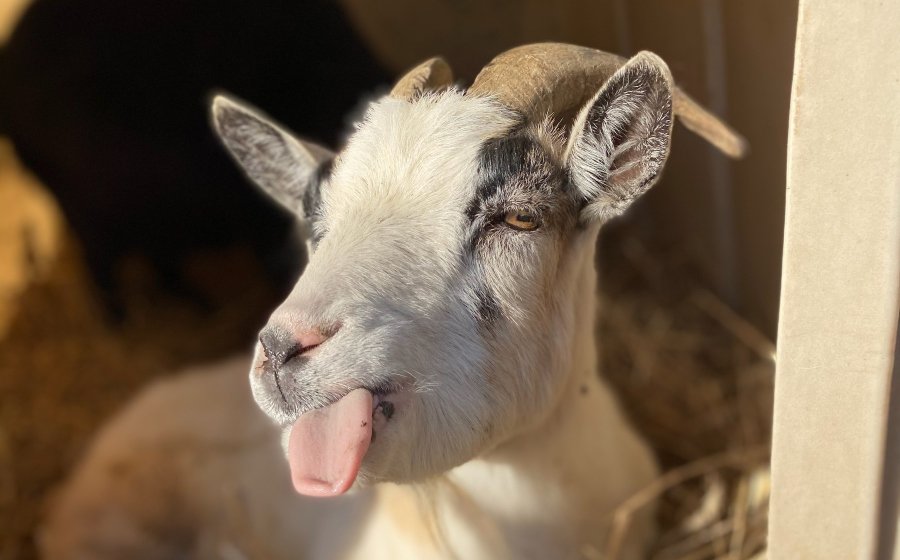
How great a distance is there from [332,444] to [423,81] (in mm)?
712

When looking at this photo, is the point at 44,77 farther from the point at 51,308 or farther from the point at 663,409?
the point at 663,409

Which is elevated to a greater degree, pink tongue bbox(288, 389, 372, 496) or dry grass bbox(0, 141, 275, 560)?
pink tongue bbox(288, 389, 372, 496)

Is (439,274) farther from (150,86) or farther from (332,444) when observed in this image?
(150,86)

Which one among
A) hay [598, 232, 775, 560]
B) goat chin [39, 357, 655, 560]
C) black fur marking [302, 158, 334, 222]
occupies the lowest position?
hay [598, 232, 775, 560]

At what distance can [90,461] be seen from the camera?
2.74 meters

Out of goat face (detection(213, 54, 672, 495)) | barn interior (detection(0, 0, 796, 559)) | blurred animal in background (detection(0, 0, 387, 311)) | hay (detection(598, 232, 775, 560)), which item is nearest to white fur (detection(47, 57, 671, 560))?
goat face (detection(213, 54, 672, 495))

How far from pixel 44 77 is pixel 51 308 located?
98 cm

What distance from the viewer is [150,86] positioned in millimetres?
3734

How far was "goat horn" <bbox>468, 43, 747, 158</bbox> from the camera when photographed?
1596mm

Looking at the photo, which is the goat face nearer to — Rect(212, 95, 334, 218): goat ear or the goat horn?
the goat horn

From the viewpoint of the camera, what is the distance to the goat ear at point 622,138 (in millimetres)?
1473

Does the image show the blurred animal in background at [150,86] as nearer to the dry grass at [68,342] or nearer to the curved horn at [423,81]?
the dry grass at [68,342]

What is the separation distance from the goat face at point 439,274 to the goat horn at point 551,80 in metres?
0.03

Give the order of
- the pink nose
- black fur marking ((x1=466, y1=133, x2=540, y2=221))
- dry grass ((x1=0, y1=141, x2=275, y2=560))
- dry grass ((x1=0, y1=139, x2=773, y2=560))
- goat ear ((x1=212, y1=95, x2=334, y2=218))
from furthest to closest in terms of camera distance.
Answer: dry grass ((x1=0, y1=141, x2=275, y2=560)), dry grass ((x1=0, y1=139, x2=773, y2=560)), goat ear ((x1=212, y1=95, x2=334, y2=218)), black fur marking ((x1=466, y1=133, x2=540, y2=221)), the pink nose
